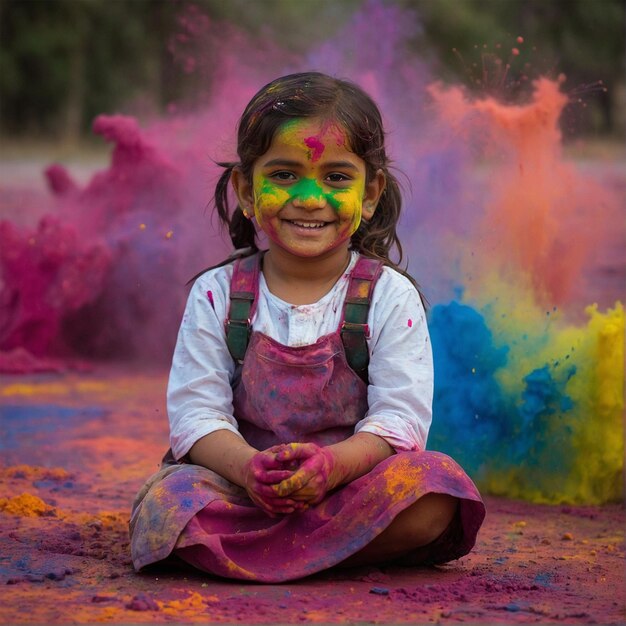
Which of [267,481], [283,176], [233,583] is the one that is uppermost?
[283,176]

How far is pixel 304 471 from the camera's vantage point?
236cm

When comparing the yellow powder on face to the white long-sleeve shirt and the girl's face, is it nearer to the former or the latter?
the white long-sleeve shirt

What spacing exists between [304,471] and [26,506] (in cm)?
105

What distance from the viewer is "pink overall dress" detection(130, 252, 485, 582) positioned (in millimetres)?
2449

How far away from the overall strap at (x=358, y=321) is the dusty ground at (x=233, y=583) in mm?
493

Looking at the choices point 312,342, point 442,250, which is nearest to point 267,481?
point 312,342

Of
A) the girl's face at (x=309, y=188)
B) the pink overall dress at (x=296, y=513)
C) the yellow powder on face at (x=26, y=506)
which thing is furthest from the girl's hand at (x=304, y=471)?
the yellow powder on face at (x=26, y=506)

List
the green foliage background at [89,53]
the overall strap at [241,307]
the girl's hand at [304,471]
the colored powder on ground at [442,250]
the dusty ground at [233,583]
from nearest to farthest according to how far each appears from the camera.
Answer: the dusty ground at [233,583] → the girl's hand at [304,471] → the overall strap at [241,307] → the colored powder on ground at [442,250] → the green foliage background at [89,53]

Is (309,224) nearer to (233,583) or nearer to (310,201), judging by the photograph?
(310,201)

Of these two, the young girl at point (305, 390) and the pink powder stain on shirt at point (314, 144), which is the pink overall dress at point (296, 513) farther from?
the pink powder stain on shirt at point (314, 144)

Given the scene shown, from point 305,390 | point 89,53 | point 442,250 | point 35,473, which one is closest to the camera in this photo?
point 305,390

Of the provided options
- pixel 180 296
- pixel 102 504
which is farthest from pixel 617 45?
pixel 102 504

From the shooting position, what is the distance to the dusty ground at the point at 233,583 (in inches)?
87.0

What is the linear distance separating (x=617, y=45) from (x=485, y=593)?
430 inches
